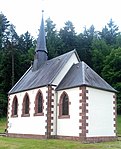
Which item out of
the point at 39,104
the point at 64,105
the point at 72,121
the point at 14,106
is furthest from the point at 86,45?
the point at 72,121

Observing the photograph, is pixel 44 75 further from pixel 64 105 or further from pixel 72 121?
pixel 72 121

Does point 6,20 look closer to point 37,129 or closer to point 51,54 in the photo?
point 51,54

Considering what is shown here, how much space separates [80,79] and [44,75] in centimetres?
549

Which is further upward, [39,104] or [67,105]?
[39,104]

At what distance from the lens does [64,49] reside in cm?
5675

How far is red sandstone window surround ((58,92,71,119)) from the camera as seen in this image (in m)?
22.9

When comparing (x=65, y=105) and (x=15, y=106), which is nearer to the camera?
(x=65, y=105)

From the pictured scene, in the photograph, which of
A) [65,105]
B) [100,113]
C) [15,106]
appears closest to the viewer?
[100,113]

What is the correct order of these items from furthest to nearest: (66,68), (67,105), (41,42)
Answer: (41,42)
(66,68)
(67,105)

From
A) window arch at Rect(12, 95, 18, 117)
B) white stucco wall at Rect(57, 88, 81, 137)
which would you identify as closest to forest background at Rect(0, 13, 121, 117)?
window arch at Rect(12, 95, 18, 117)

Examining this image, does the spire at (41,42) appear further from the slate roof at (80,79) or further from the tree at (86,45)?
the tree at (86,45)

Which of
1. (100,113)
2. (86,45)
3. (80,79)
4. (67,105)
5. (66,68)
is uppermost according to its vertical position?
(86,45)

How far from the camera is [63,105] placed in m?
23.4

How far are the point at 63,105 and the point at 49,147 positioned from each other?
20.8 ft
